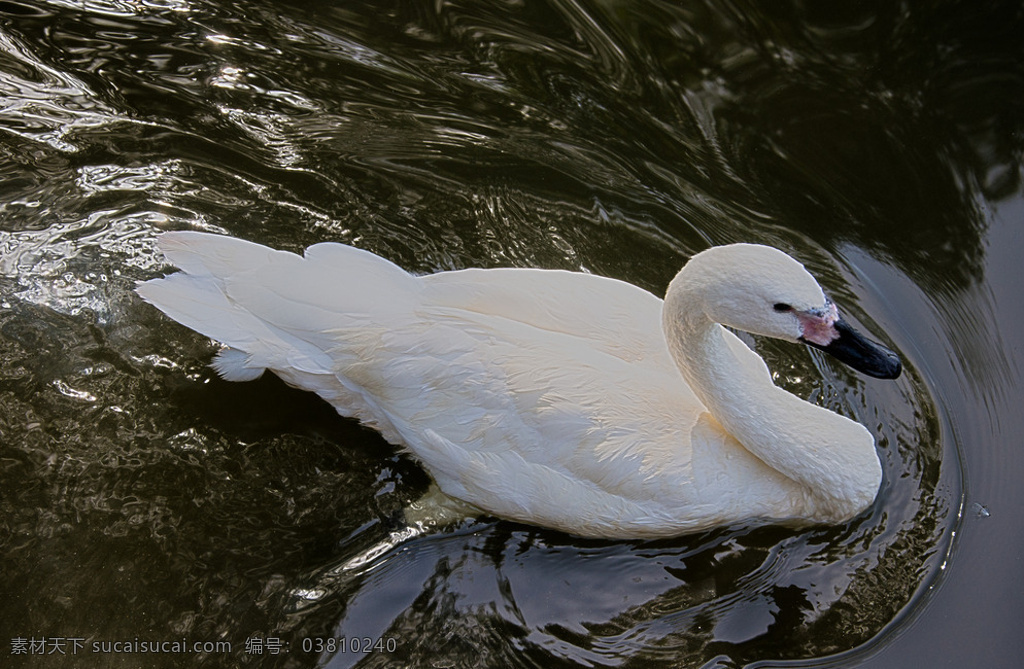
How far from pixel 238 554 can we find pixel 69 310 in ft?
5.12

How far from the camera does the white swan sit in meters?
3.76

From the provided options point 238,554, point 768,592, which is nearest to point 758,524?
point 768,592

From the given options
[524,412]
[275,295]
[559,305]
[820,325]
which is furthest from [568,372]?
[275,295]

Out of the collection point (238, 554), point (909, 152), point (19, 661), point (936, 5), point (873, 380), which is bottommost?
point (19, 661)

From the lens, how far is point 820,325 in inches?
142

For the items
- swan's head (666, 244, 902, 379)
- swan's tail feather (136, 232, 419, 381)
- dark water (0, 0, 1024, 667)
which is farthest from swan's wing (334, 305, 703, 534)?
swan's head (666, 244, 902, 379)

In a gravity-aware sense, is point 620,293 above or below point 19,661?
above

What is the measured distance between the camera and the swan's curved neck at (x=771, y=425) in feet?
12.7

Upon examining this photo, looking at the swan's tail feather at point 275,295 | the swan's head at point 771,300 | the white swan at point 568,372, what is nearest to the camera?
the swan's head at point 771,300

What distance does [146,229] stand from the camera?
5.08 meters

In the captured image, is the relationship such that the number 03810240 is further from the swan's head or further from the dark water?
the swan's head

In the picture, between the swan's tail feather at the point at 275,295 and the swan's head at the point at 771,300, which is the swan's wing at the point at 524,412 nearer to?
the swan's tail feather at the point at 275,295

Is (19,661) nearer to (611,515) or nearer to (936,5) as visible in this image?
(611,515)

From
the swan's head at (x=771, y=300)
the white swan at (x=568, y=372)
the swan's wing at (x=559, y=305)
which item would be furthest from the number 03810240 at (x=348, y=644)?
the swan's head at (x=771, y=300)
